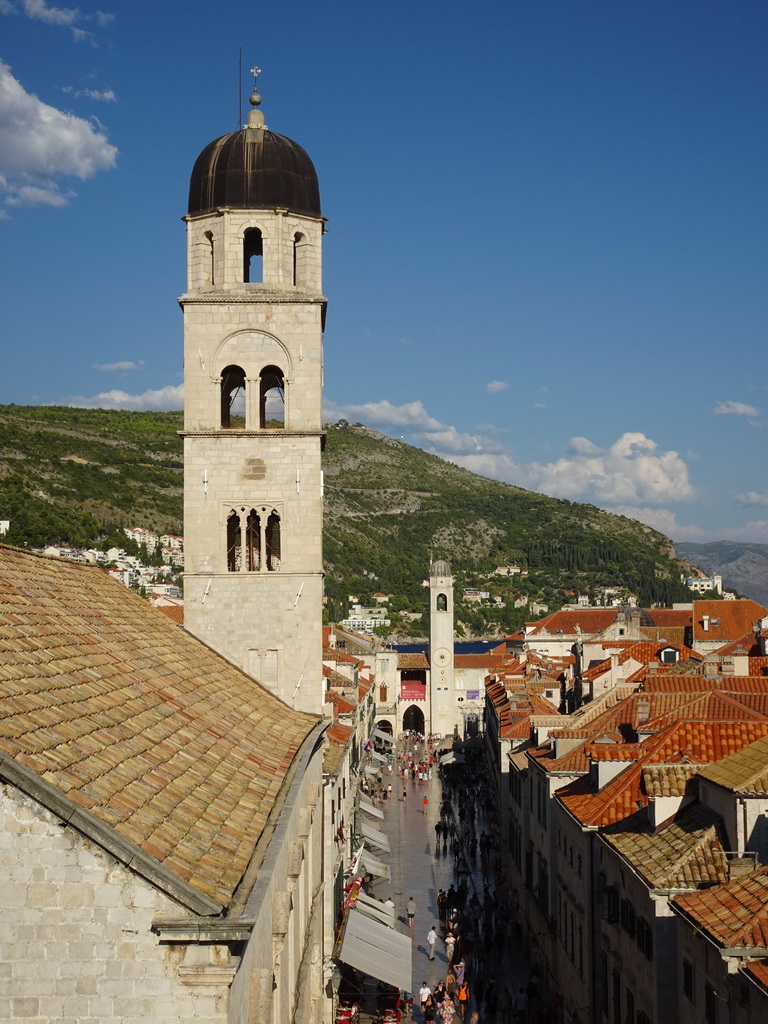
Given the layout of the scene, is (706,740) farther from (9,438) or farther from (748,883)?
(9,438)

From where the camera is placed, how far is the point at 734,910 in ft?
Answer: 61.1

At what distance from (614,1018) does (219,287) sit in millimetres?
17020

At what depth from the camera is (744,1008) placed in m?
16.7

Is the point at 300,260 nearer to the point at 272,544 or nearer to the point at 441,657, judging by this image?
the point at 272,544

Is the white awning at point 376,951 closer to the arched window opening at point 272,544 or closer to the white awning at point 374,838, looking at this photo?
the arched window opening at point 272,544

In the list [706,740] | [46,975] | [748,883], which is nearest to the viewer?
[46,975]

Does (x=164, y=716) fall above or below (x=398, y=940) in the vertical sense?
above

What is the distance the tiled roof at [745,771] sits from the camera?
21406 millimetres

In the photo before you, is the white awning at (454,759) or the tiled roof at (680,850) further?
the white awning at (454,759)

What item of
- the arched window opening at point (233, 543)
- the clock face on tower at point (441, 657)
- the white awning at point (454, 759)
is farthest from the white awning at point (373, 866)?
the clock face on tower at point (441, 657)

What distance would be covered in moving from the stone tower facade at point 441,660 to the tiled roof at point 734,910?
102 m

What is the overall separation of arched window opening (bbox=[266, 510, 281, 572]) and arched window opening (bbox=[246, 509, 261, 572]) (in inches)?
8.7

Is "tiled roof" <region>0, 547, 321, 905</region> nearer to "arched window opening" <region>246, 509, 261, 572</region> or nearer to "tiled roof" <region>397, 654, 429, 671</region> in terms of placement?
"arched window opening" <region>246, 509, 261, 572</region>

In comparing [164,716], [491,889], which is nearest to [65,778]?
[164,716]
